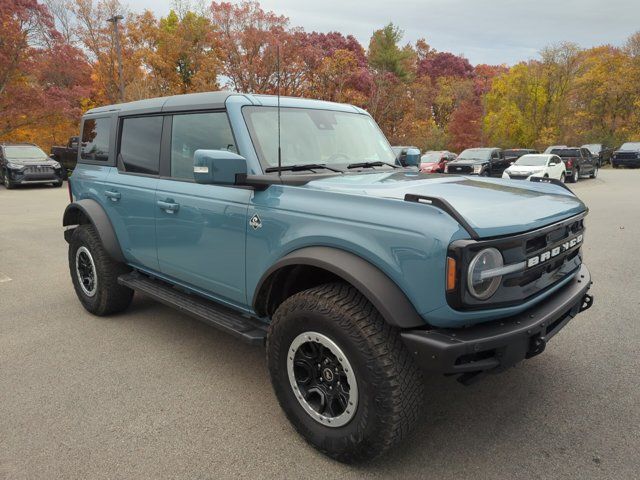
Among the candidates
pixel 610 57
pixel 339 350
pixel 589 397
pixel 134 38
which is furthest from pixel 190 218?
pixel 610 57

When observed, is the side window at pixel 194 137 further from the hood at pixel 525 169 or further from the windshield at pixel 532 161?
the windshield at pixel 532 161

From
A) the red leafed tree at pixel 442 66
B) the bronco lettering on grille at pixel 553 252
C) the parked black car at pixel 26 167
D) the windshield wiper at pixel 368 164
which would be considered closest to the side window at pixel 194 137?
the windshield wiper at pixel 368 164

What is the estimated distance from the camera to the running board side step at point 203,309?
9.70 ft

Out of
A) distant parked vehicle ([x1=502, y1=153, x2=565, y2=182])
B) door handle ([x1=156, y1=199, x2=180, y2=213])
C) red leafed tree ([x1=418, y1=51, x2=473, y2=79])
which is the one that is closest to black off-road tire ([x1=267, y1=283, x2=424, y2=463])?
door handle ([x1=156, y1=199, x2=180, y2=213])

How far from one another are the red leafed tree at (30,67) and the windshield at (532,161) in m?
20.1

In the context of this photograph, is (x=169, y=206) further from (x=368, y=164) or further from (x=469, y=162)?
(x=469, y=162)

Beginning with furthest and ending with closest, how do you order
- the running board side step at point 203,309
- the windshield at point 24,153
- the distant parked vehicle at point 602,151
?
1. the distant parked vehicle at point 602,151
2. the windshield at point 24,153
3. the running board side step at point 203,309

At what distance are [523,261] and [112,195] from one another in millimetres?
3416

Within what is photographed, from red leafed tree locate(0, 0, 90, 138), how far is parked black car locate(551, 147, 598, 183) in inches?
900

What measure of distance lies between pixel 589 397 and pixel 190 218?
2.94 metres

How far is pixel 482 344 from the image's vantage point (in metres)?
2.13

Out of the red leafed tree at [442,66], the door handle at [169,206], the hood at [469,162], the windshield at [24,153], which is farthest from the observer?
the red leafed tree at [442,66]

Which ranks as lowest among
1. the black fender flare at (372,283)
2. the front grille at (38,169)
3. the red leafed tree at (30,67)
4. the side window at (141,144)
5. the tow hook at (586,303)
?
the tow hook at (586,303)

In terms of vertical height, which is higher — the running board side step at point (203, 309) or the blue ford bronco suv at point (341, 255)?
the blue ford bronco suv at point (341, 255)
